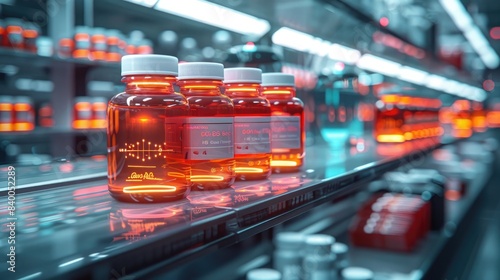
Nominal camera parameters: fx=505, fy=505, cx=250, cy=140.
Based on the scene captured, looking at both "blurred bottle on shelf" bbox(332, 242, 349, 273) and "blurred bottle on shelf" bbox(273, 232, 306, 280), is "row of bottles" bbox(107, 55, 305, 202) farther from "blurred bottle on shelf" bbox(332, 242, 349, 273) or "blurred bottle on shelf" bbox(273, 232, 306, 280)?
"blurred bottle on shelf" bbox(332, 242, 349, 273)

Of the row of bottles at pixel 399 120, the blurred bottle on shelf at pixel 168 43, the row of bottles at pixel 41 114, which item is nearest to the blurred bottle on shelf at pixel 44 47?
the row of bottles at pixel 41 114

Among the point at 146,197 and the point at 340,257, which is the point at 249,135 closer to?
the point at 146,197

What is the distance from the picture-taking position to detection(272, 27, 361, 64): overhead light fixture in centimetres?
177

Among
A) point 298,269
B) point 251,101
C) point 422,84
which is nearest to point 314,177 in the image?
point 251,101

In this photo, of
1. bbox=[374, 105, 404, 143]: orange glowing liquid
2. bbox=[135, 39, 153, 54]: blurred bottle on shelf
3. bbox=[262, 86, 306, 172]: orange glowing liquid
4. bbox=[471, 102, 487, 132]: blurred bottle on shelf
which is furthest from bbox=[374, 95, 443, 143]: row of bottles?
bbox=[471, 102, 487, 132]: blurred bottle on shelf

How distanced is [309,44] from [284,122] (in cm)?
113

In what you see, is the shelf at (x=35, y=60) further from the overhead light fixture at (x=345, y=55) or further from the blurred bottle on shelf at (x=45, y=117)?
the overhead light fixture at (x=345, y=55)

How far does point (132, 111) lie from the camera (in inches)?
26.5

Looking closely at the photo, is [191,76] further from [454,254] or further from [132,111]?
[454,254]

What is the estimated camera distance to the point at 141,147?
677mm

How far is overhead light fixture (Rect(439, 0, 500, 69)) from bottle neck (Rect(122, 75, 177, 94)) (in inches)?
110

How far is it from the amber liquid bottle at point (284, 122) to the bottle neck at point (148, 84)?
358mm

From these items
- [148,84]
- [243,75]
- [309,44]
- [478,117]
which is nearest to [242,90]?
[243,75]

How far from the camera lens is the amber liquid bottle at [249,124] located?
2.94ft
